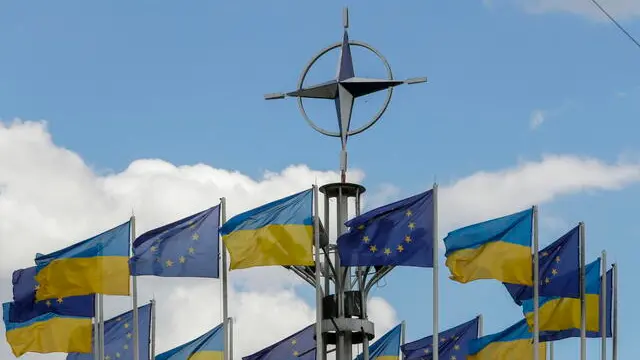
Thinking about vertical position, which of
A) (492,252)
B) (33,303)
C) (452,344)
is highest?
(492,252)

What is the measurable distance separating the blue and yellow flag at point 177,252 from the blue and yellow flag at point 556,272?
9558 mm

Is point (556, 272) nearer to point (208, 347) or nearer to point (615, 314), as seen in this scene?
point (615, 314)

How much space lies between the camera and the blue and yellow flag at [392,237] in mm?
46062

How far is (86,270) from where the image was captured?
165ft

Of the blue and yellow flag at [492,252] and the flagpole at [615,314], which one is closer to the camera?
the blue and yellow flag at [492,252]

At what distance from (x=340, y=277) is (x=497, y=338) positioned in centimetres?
726

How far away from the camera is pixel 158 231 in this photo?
4744 cm

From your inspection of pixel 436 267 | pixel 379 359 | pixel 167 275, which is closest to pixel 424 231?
pixel 436 267

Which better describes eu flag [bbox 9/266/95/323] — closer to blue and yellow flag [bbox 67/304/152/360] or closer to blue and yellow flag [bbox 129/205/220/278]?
blue and yellow flag [bbox 129/205/220/278]

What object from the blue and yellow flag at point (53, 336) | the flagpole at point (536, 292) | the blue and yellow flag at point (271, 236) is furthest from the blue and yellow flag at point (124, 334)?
the flagpole at point (536, 292)

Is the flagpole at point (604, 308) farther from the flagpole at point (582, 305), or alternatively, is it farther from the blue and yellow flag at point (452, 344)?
the blue and yellow flag at point (452, 344)

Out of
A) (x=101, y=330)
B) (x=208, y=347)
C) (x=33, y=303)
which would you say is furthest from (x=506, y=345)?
(x=33, y=303)

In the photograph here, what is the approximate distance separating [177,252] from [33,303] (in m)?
6.59

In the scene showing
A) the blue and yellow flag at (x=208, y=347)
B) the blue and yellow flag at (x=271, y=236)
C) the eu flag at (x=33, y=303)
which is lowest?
the blue and yellow flag at (x=208, y=347)
